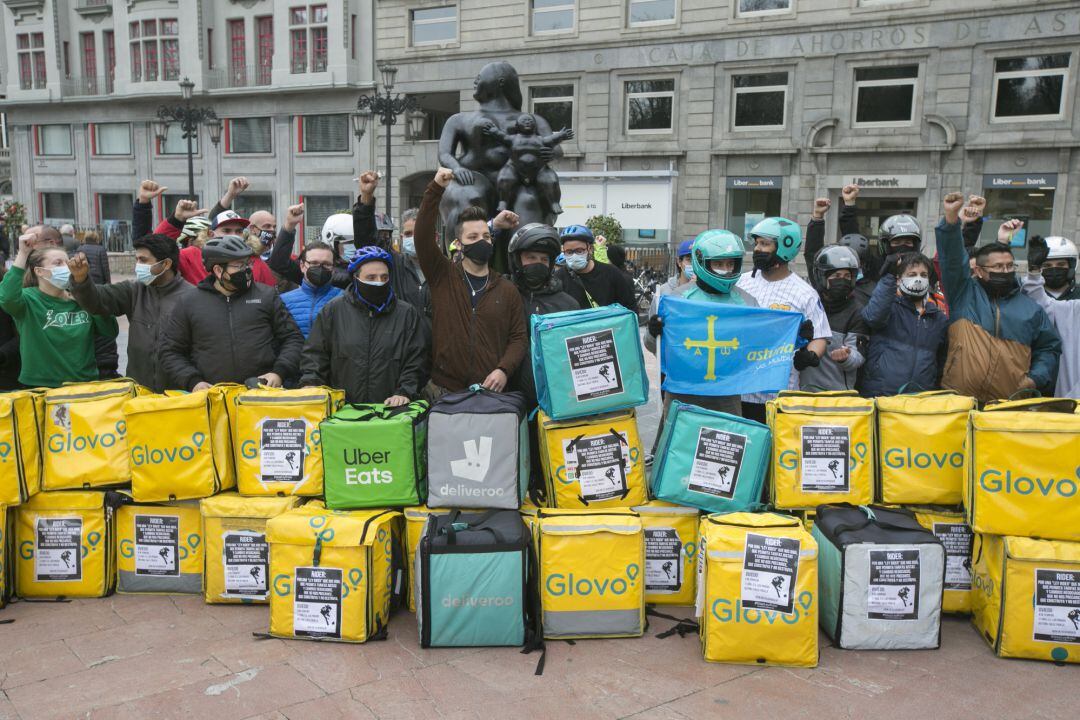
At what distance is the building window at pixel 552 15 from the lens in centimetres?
3008

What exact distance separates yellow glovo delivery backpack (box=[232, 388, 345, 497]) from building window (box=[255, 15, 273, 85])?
118 ft

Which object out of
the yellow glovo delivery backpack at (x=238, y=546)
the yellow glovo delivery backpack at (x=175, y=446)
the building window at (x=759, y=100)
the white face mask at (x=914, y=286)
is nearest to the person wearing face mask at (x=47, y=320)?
the yellow glovo delivery backpack at (x=175, y=446)

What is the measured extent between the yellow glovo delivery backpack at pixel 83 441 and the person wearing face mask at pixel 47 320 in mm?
597

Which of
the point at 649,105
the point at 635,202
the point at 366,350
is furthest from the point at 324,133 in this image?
the point at 366,350

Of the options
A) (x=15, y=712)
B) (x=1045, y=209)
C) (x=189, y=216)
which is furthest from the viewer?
(x=1045, y=209)

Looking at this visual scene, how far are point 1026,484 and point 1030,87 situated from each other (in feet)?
82.1

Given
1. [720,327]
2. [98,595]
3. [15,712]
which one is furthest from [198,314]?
[720,327]

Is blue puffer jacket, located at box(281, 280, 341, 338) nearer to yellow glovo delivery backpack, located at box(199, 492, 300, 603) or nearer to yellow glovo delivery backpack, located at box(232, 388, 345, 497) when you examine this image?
yellow glovo delivery backpack, located at box(232, 388, 345, 497)

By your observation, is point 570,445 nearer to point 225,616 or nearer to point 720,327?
point 720,327

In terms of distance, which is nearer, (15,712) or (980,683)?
(15,712)

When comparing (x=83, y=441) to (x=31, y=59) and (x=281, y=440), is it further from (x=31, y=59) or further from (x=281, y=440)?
(x=31, y=59)

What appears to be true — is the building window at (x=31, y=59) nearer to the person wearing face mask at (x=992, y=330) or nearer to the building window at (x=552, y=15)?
the building window at (x=552, y=15)

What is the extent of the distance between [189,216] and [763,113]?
24573mm

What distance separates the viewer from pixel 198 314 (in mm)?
4906
